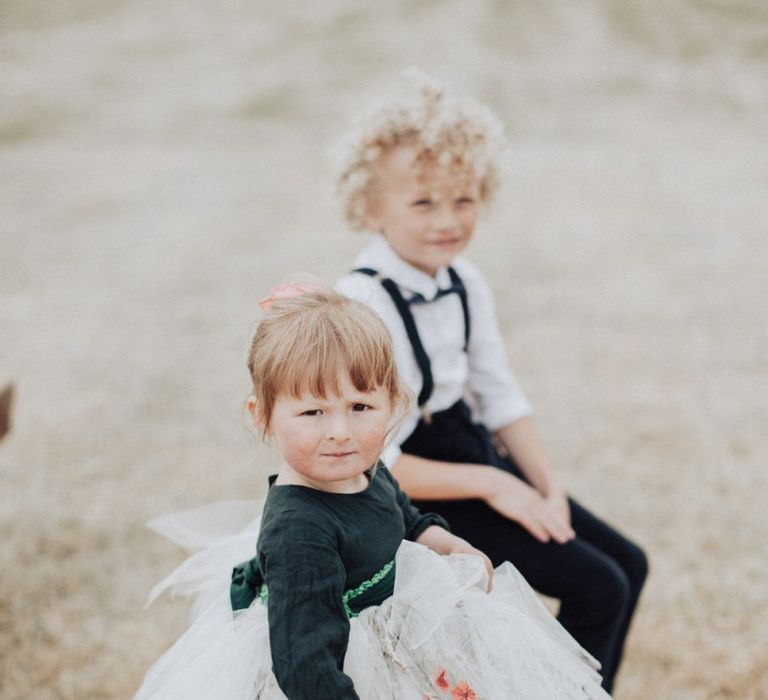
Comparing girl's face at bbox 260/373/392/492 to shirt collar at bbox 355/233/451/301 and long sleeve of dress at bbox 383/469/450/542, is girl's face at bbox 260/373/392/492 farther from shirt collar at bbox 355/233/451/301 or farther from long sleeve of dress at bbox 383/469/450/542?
shirt collar at bbox 355/233/451/301

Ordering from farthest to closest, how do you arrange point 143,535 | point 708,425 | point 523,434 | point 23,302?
1. point 23,302
2. point 708,425
3. point 143,535
4. point 523,434

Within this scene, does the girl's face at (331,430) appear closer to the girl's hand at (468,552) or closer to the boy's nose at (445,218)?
the girl's hand at (468,552)

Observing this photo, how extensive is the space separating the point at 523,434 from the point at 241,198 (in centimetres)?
740

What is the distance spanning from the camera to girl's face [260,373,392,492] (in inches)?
52.1

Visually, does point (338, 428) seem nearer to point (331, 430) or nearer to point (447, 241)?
point (331, 430)

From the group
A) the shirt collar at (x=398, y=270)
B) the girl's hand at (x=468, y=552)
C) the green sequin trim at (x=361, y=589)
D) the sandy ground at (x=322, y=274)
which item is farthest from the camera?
the sandy ground at (x=322, y=274)

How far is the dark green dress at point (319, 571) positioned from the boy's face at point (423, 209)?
0.80 meters

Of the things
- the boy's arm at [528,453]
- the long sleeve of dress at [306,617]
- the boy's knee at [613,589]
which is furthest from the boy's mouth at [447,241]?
the long sleeve of dress at [306,617]

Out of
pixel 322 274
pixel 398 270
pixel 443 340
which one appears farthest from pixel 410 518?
pixel 322 274

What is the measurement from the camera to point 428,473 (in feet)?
6.23

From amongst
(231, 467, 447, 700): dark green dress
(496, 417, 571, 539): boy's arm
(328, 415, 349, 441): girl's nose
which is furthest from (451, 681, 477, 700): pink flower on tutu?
(496, 417, 571, 539): boy's arm

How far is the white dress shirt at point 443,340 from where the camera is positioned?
192 cm

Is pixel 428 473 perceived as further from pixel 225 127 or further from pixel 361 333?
pixel 225 127

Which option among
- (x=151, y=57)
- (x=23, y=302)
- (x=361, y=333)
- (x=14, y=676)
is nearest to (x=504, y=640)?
(x=361, y=333)
